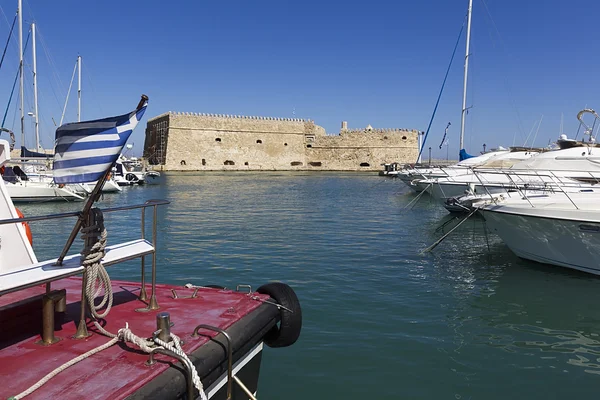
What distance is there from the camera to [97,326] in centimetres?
309

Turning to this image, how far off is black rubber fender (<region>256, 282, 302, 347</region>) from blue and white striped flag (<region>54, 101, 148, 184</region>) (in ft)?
6.18

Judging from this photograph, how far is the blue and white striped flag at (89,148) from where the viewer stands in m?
3.01

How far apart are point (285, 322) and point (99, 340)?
1551mm

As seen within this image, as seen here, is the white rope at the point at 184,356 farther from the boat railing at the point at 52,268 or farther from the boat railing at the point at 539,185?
the boat railing at the point at 539,185

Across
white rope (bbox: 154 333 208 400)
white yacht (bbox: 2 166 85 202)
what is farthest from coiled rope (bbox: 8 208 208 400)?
white yacht (bbox: 2 166 85 202)

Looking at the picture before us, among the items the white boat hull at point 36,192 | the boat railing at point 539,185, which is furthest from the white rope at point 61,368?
the white boat hull at point 36,192

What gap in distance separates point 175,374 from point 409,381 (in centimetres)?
270

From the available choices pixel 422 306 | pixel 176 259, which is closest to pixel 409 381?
pixel 422 306

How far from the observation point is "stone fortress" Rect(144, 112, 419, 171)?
56438 mm

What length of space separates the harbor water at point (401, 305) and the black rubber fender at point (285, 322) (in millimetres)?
614

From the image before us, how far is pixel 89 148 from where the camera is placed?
301 cm

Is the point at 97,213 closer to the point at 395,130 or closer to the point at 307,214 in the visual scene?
the point at 307,214

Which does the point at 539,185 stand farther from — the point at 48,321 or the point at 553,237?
the point at 48,321

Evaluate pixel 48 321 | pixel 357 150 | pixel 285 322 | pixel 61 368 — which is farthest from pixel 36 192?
pixel 357 150
